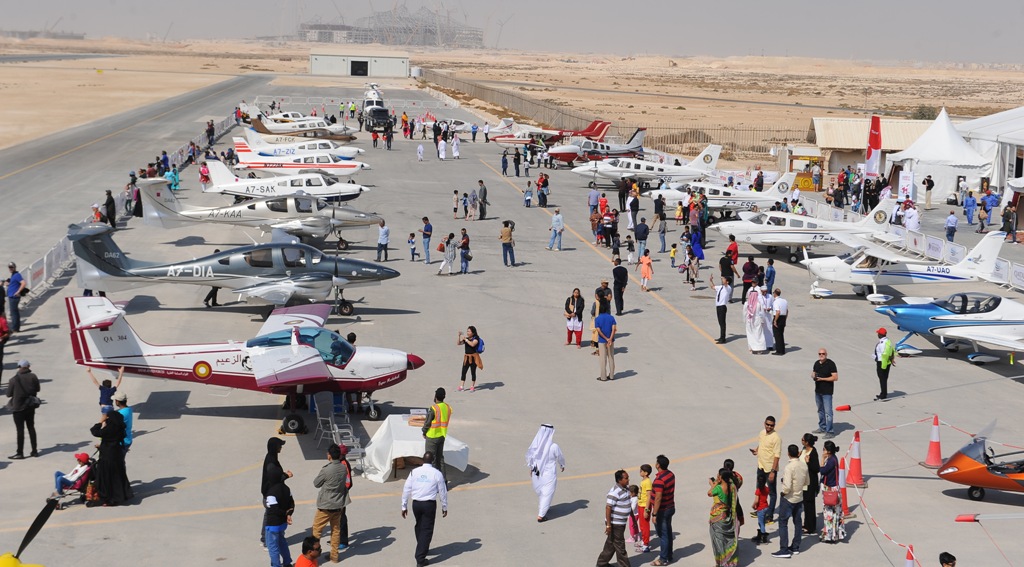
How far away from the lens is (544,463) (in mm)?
14367

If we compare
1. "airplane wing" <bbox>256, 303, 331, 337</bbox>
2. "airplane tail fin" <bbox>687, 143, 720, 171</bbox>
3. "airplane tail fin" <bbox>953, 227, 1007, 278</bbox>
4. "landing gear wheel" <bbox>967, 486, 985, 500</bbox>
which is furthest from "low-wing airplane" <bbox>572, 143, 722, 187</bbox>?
"landing gear wheel" <bbox>967, 486, 985, 500</bbox>

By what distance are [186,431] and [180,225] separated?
16816mm

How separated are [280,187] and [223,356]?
2058 cm

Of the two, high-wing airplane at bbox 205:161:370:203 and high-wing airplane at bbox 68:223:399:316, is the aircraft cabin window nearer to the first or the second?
high-wing airplane at bbox 68:223:399:316

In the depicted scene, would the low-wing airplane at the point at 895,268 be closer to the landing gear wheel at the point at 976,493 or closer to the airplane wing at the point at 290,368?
the landing gear wheel at the point at 976,493

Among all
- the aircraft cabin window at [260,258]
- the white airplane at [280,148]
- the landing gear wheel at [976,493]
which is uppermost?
the white airplane at [280,148]

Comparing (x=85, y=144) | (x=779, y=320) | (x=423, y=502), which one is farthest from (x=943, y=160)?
(x=85, y=144)

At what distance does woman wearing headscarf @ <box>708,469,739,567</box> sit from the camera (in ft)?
42.1

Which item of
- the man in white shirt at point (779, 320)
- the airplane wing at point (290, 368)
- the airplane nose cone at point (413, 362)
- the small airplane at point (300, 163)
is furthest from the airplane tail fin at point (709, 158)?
the airplane wing at point (290, 368)

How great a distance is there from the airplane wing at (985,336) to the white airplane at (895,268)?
4.48 metres

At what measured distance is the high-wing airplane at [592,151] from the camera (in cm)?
5750

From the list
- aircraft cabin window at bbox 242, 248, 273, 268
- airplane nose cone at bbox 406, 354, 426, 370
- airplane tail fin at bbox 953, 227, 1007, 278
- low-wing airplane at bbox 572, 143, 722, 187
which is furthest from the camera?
low-wing airplane at bbox 572, 143, 722, 187

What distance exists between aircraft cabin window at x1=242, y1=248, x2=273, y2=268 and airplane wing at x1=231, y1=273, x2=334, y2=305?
19.2 inches

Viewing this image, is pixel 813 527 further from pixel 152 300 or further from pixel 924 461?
pixel 152 300
